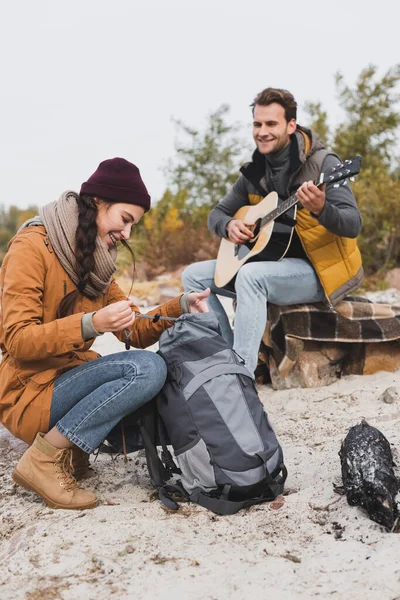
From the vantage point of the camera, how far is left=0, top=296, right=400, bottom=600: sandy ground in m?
1.86

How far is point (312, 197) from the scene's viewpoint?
11.5 ft

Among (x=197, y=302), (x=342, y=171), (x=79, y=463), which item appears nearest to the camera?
(x=79, y=463)

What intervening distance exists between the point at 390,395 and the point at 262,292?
3.15 ft

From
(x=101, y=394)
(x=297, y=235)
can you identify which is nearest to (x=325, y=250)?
(x=297, y=235)

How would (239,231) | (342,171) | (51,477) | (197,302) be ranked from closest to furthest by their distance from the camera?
(51,477) → (197,302) → (342,171) → (239,231)

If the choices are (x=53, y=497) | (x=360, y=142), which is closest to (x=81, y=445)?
(x=53, y=497)

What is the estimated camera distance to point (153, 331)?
2.98 meters

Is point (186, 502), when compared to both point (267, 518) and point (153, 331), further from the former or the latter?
point (153, 331)

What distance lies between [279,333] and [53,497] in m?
2.00

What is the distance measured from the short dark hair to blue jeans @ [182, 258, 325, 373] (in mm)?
972

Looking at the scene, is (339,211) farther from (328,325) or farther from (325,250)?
(328,325)

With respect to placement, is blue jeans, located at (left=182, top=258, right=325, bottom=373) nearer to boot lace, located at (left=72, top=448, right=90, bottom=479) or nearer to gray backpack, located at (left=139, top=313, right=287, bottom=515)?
gray backpack, located at (left=139, top=313, right=287, bottom=515)

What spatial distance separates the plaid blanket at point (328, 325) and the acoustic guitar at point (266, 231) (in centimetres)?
36

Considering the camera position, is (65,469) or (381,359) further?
(381,359)
